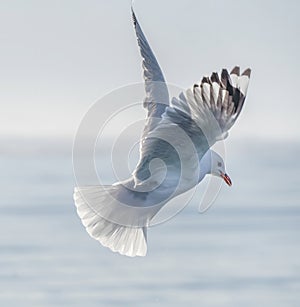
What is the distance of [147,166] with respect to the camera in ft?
19.6

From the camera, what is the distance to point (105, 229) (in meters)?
6.23

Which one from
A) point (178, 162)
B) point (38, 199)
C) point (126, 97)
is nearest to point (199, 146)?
point (178, 162)

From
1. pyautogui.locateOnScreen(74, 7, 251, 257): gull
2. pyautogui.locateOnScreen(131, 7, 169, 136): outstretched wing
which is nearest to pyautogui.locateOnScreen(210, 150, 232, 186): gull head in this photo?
pyautogui.locateOnScreen(74, 7, 251, 257): gull

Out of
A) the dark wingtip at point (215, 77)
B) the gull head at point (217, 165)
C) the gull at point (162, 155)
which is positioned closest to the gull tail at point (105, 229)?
the gull at point (162, 155)

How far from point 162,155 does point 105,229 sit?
1.82ft

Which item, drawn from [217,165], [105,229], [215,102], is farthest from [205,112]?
[105,229]

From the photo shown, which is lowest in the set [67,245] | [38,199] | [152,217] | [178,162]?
[38,199]

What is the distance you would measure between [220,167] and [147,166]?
0.56 meters

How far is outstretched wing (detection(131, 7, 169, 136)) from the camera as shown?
645 centimetres

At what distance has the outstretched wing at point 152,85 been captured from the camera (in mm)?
6453

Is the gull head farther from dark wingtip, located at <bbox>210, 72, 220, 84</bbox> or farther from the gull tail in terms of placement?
dark wingtip, located at <bbox>210, 72, 220, 84</bbox>

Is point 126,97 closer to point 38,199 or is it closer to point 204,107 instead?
point 204,107

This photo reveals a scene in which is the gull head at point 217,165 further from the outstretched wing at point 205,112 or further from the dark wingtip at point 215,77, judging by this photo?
the dark wingtip at point 215,77

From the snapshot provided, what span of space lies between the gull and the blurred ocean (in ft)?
1.76
